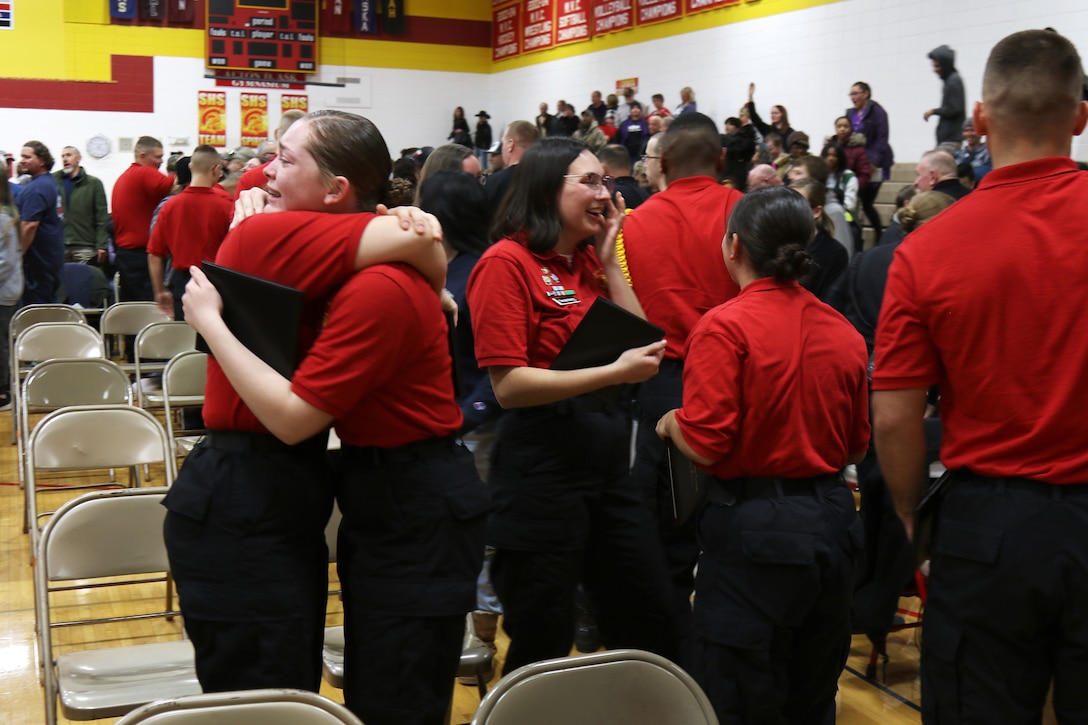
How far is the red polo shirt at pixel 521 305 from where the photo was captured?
2420 millimetres

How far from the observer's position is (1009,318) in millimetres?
1869

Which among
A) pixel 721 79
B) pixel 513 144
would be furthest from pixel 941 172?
pixel 721 79

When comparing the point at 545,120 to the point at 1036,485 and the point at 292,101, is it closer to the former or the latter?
the point at 292,101

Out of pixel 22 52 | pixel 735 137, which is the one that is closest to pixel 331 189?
pixel 735 137

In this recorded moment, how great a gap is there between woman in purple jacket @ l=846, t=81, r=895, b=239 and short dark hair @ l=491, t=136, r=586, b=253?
8502 mm

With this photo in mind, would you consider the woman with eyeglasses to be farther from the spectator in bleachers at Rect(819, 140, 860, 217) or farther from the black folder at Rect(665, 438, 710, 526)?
the spectator in bleachers at Rect(819, 140, 860, 217)

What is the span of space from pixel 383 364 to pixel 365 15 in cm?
1817

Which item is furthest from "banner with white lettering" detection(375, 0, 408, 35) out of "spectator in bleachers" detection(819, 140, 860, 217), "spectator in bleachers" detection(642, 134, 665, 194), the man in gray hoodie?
"spectator in bleachers" detection(642, 134, 665, 194)

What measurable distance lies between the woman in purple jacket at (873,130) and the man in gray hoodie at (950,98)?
0.69m

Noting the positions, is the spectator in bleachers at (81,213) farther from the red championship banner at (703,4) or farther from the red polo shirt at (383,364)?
the red polo shirt at (383,364)

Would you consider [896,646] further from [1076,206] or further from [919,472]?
[1076,206]

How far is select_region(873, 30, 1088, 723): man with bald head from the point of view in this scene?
1833mm

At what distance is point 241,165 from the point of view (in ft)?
25.7

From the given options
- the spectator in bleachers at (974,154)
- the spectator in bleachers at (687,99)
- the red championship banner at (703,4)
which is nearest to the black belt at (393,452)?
the spectator in bleachers at (974,154)
